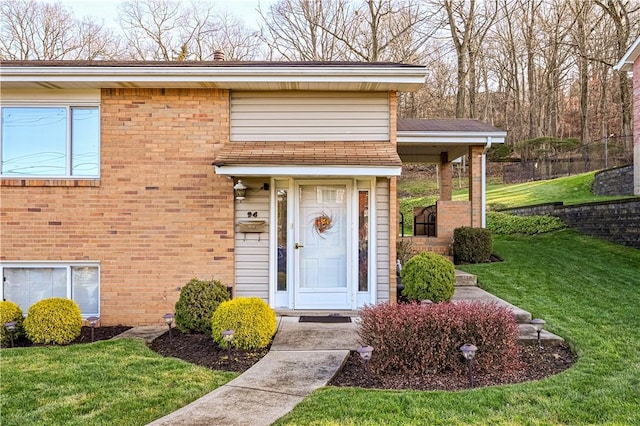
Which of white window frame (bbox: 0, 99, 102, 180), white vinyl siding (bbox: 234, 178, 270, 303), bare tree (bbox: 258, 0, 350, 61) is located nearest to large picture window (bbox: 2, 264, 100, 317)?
white window frame (bbox: 0, 99, 102, 180)

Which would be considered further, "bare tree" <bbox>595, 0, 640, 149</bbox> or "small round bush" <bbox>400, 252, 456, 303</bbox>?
"bare tree" <bbox>595, 0, 640, 149</bbox>

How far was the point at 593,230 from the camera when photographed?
1220 centimetres

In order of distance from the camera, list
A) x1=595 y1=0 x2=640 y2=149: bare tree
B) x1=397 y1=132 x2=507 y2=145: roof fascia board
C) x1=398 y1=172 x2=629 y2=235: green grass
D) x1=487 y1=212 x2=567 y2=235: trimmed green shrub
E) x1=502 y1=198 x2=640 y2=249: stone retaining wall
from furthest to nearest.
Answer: x1=595 y1=0 x2=640 y2=149: bare tree → x1=398 y1=172 x2=629 y2=235: green grass → x1=487 y1=212 x2=567 y2=235: trimmed green shrub → x1=502 y1=198 x2=640 y2=249: stone retaining wall → x1=397 y1=132 x2=507 y2=145: roof fascia board

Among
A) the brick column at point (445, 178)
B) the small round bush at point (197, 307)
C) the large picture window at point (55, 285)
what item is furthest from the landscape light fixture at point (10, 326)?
the brick column at point (445, 178)

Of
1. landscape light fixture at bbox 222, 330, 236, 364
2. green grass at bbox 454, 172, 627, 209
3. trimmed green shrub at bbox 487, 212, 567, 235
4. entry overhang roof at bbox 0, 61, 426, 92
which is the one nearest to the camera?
landscape light fixture at bbox 222, 330, 236, 364

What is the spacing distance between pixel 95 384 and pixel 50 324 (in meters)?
2.03

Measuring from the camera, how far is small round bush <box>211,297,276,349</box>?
16.5ft

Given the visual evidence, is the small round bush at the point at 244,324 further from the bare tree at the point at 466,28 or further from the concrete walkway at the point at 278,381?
the bare tree at the point at 466,28

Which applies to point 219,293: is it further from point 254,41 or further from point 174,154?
point 254,41

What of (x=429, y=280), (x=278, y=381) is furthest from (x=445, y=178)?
(x=278, y=381)

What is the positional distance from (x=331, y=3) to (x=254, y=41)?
4967mm

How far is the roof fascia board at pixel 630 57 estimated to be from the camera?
12.5 m

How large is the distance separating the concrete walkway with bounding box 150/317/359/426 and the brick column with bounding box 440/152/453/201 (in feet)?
23.6

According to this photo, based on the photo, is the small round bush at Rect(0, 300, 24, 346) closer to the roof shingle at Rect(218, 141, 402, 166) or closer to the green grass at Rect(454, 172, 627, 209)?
the roof shingle at Rect(218, 141, 402, 166)
